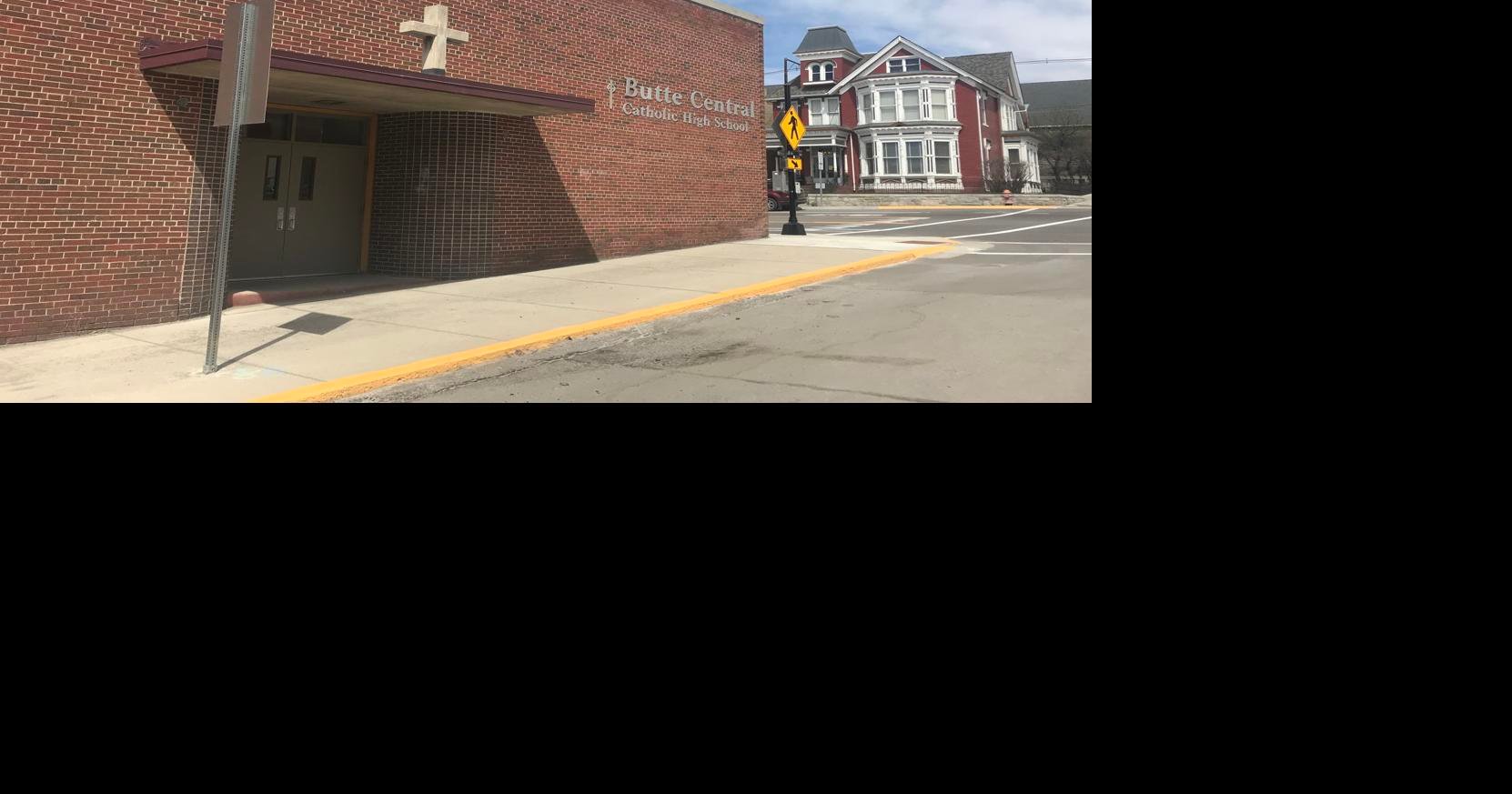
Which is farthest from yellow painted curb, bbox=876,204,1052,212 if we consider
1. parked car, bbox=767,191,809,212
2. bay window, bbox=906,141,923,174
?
bay window, bbox=906,141,923,174

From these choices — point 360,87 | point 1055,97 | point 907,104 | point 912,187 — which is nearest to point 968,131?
point 907,104

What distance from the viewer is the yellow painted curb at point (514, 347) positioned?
7664 mm

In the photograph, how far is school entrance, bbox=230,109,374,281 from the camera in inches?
509

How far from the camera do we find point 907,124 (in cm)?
5306

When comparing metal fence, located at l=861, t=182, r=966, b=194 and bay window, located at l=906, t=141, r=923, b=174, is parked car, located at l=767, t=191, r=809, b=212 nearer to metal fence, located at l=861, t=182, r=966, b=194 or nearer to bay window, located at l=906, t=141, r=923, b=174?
metal fence, located at l=861, t=182, r=966, b=194

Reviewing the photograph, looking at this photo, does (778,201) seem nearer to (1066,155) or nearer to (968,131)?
(968,131)

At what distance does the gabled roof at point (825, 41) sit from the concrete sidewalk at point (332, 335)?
157ft

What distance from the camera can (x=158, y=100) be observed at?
A: 10805mm

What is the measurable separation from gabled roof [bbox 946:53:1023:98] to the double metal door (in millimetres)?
48076

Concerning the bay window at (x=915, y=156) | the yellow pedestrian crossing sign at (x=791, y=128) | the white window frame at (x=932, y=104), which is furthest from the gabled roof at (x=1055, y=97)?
the yellow pedestrian crossing sign at (x=791, y=128)

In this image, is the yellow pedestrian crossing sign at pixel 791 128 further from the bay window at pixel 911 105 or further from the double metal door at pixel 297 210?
the bay window at pixel 911 105

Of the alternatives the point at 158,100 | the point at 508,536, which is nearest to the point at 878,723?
the point at 508,536

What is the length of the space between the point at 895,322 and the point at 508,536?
655cm

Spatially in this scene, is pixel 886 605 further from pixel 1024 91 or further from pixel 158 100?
pixel 1024 91
